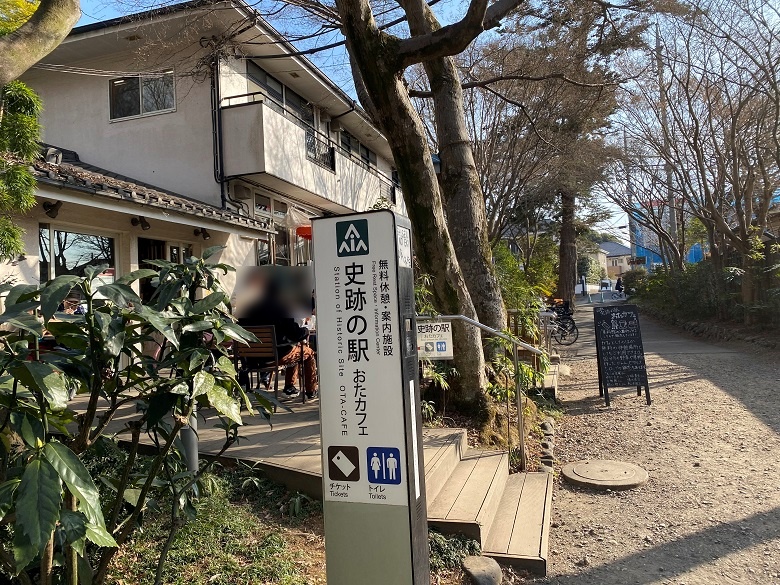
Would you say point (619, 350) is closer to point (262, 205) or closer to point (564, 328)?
point (564, 328)

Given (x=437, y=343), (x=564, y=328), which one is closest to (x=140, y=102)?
(x=437, y=343)

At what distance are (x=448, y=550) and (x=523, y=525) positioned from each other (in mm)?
906

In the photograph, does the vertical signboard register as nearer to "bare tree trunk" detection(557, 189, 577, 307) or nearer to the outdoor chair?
the outdoor chair

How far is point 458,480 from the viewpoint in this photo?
15.6ft

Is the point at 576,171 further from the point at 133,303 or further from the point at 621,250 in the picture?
the point at 621,250

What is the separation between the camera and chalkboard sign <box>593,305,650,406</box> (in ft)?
28.0

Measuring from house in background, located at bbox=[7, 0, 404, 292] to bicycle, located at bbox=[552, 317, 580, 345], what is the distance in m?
7.78

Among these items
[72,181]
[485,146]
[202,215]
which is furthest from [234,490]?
[485,146]

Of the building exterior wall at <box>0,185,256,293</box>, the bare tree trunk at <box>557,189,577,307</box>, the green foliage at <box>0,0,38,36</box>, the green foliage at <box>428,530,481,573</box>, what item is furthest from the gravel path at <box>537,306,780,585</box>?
the bare tree trunk at <box>557,189,577,307</box>

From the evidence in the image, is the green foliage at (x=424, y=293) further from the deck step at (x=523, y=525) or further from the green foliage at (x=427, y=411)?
the deck step at (x=523, y=525)

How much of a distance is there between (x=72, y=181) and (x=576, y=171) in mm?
15659

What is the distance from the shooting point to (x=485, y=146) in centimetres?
1563

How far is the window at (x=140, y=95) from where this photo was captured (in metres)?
11.6

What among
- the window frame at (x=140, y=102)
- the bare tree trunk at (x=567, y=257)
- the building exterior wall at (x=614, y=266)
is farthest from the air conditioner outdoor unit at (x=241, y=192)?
the building exterior wall at (x=614, y=266)
